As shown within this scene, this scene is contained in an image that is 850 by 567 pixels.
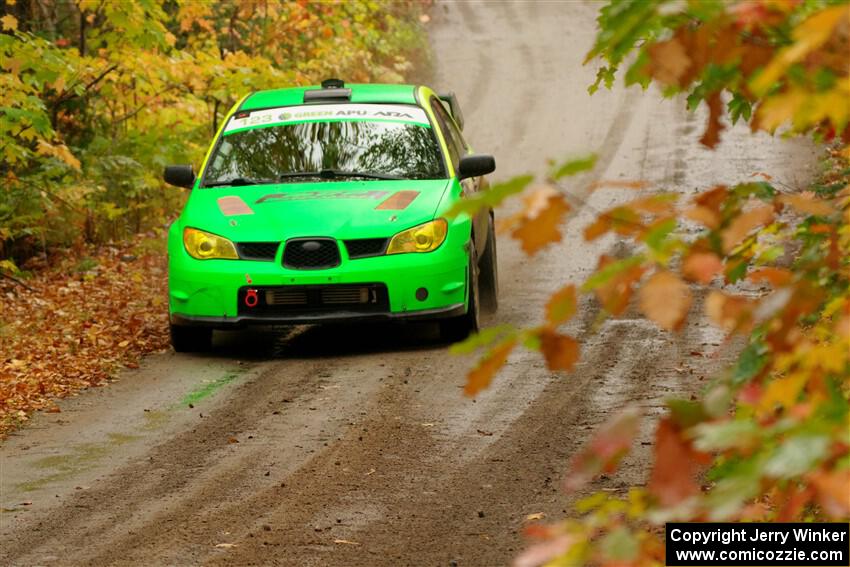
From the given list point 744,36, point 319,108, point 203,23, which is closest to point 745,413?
point 744,36

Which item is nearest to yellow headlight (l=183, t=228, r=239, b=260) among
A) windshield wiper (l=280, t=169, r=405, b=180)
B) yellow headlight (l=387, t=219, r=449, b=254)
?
windshield wiper (l=280, t=169, r=405, b=180)

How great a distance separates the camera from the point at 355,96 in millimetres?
11109

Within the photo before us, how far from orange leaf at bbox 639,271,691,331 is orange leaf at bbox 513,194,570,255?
21 cm

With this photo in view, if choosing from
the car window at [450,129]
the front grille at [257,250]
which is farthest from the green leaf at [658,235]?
the car window at [450,129]

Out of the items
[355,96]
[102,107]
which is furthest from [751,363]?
[102,107]

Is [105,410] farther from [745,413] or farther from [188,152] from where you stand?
[188,152]

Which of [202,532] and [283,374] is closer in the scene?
[202,532]

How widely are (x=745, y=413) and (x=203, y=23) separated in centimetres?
1493

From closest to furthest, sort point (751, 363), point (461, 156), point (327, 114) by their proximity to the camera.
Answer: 1. point (751, 363)
2. point (327, 114)
3. point (461, 156)

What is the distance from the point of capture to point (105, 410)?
8.48 metres

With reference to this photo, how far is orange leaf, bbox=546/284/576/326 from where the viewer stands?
2.38m

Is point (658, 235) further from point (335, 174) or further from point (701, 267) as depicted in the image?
point (335, 174)

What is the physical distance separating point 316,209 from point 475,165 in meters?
1.30

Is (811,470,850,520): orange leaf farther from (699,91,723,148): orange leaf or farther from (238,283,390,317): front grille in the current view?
(238,283,390,317): front grille
